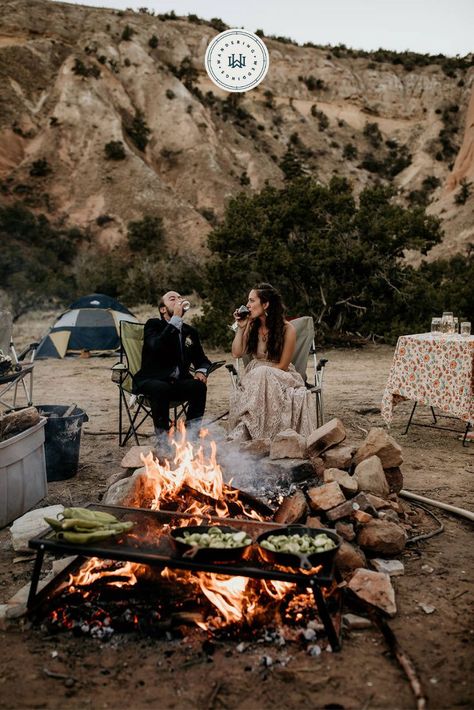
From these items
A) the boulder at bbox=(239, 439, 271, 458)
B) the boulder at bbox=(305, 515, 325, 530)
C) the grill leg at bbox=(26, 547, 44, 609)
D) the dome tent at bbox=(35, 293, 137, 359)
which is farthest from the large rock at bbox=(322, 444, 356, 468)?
the dome tent at bbox=(35, 293, 137, 359)

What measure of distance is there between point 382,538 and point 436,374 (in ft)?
7.54

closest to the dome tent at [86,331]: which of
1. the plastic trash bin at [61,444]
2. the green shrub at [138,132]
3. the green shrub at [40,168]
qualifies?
the plastic trash bin at [61,444]

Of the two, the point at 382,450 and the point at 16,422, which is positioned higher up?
the point at 16,422

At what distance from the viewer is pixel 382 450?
3.31m

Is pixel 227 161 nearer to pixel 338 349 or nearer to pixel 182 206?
pixel 182 206

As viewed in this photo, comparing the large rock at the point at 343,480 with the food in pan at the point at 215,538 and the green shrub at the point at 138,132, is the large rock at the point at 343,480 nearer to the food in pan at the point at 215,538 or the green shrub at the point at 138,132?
the food in pan at the point at 215,538

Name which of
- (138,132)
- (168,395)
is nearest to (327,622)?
(168,395)

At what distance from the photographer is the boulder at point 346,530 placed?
107 inches

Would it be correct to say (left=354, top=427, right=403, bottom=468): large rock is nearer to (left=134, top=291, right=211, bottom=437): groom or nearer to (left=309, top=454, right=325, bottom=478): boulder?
(left=309, top=454, right=325, bottom=478): boulder

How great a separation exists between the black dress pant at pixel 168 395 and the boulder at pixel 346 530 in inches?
74.1

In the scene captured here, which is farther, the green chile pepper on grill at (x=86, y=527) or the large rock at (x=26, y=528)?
the large rock at (x=26, y=528)

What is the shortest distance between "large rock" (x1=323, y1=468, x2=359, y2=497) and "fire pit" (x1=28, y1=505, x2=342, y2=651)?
0.70 meters

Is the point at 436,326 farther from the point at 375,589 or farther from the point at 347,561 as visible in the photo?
the point at 375,589

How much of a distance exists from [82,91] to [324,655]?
101 ft
